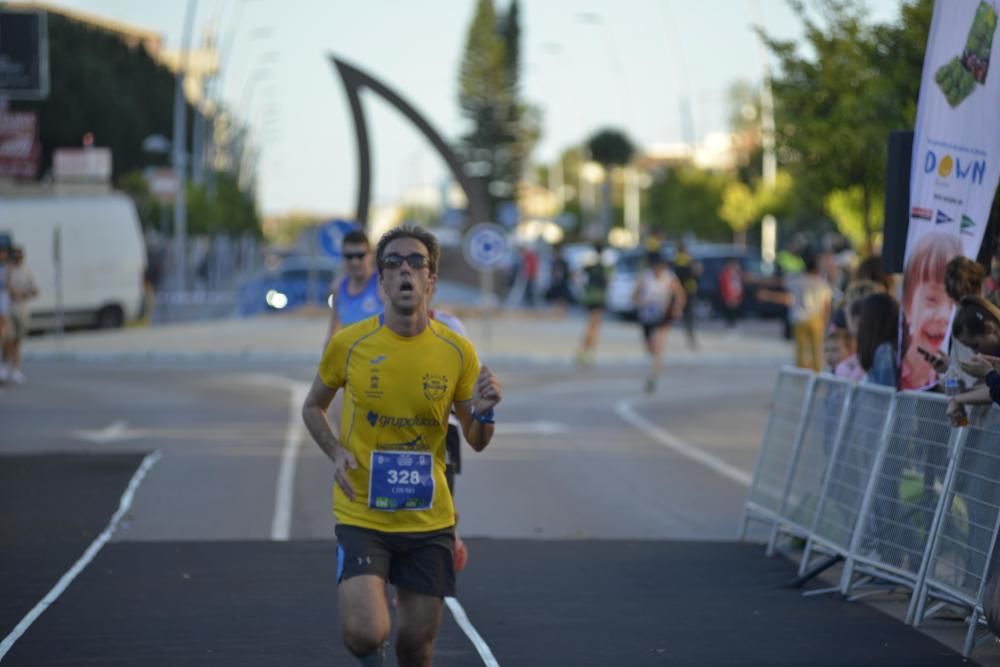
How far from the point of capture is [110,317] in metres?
42.3

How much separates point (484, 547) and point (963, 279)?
3.97 metres

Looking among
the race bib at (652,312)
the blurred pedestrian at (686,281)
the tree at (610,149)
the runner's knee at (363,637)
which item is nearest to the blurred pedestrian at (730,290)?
the blurred pedestrian at (686,281)

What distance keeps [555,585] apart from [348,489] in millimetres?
4218

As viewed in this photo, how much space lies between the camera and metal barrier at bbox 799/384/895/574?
34.7 feet

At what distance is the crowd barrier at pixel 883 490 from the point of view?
29.3 ft

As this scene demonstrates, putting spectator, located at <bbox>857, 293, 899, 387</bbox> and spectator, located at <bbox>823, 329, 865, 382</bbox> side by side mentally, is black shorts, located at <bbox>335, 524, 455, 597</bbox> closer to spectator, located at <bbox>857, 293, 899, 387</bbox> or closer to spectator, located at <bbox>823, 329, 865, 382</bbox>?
spectator, located at <bbox>857, 293, 899, 387</bbox>

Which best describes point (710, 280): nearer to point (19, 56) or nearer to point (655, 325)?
point (19, 56)

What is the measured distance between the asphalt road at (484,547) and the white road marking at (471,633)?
5cm

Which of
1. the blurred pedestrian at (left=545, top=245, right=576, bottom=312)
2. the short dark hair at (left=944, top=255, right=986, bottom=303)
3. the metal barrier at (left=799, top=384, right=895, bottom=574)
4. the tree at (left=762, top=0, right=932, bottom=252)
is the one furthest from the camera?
the blurred pedestrian at (left=545, top=245, right=576, bottom=312)

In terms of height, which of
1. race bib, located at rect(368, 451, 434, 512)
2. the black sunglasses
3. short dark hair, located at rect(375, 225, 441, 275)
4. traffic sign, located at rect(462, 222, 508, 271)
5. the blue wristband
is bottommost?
traffic sign, located at rect(462, 222, 508, 271)

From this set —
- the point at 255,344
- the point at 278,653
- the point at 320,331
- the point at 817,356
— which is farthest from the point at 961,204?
the point at 320,331

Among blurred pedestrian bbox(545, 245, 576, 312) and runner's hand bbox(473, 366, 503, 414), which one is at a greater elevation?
runner's hand bbox(473, 366, 503, 414)

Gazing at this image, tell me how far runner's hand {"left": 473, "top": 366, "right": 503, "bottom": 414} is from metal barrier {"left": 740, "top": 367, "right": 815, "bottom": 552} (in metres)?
5.70

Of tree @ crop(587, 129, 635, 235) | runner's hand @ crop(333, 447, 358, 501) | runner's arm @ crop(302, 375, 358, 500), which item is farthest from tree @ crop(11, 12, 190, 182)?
runner's hand @ crop(333, 447, 358, 501)
